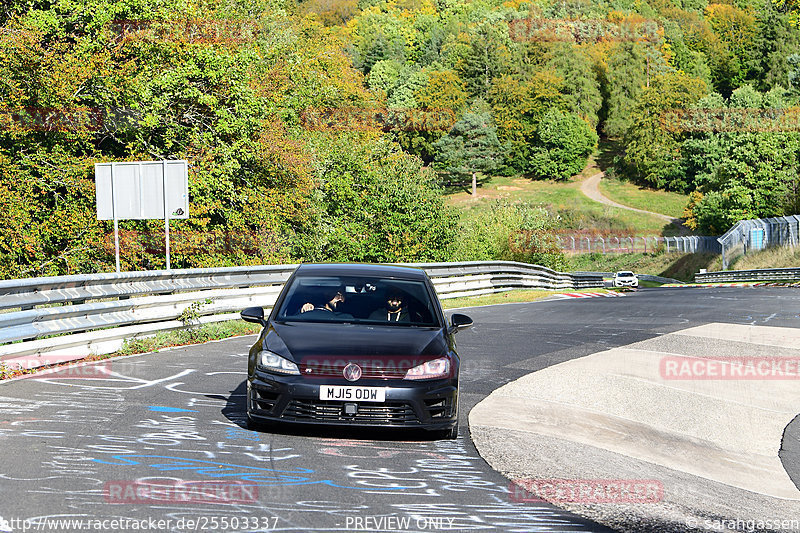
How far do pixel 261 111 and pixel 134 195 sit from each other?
45.3ft

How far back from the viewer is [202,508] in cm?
571

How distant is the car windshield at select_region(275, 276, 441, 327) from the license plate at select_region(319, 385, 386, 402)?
121 cm

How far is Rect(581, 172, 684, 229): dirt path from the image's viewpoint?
4365 inches

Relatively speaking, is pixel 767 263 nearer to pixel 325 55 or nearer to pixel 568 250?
pixel 325 55

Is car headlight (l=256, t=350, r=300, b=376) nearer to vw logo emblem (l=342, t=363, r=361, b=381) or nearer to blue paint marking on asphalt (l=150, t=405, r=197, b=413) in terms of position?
vw logo emblem (l=342, t=363, r=361, b=381)

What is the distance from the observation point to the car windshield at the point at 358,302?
9047mm

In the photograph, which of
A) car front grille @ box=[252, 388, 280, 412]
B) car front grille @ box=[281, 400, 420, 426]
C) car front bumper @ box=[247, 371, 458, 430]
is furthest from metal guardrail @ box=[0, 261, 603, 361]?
car front grille @ box=[281, 400, 420, 426]

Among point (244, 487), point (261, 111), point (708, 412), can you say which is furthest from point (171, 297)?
point (261, 111)

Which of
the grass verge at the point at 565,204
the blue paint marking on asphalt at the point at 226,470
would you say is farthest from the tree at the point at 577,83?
the blue paint marking on asphalt at the point at 226,470

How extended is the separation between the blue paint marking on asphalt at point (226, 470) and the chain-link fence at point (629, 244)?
79789 mm

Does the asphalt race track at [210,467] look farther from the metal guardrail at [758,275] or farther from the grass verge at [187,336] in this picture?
the metal guardrail at [758,275]

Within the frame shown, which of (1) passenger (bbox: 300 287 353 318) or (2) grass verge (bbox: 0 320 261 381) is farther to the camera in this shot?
(2) grass verge (bbox: 0 320 261 381)

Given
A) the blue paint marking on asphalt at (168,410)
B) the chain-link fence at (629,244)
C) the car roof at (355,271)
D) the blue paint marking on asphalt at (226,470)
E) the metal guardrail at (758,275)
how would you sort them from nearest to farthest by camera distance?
the blue paint marking on asphalt at (226,470) → the blue paint marking on asphalt at (168,410) → the car roof at (355,271) → the metal guardrail at (758,275) → the chain-link fence at (629,244)

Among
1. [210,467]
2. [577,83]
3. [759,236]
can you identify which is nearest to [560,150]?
[577,83]
